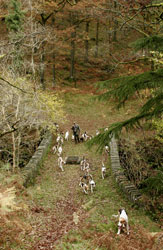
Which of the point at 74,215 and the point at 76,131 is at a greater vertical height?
the point at 76,131

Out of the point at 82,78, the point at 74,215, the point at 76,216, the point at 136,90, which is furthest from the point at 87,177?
the point at 82,78

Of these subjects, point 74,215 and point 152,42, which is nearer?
point 152,42

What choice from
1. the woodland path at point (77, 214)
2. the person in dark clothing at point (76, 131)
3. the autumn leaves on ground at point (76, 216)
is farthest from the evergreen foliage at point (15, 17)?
the woodland path at point (77, 214)

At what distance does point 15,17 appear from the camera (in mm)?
21953

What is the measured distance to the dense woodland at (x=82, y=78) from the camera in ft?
21.8

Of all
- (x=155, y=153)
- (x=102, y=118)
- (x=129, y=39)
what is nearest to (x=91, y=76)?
(x=102, y=118)

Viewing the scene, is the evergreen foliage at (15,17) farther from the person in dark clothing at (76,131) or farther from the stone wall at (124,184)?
the stone wall at (124,184)

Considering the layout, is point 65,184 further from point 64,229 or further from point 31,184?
point 64,229

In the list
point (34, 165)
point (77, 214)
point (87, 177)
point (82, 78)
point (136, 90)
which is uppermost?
point (82, 78)

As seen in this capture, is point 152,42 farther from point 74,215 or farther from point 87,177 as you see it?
point 87,177

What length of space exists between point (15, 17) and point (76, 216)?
19507mm

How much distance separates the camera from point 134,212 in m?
9.91

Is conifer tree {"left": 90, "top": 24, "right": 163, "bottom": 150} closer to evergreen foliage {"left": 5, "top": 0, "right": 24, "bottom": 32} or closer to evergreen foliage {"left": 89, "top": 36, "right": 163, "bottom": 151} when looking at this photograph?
evergreen foliage {"left": 89, "top": 36, "right": 163, "bottom": 151}

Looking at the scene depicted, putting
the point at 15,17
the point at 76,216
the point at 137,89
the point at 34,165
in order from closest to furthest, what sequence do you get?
the point at 137,89
the point at 76,216
the point at 34,165
the point at 15,17
